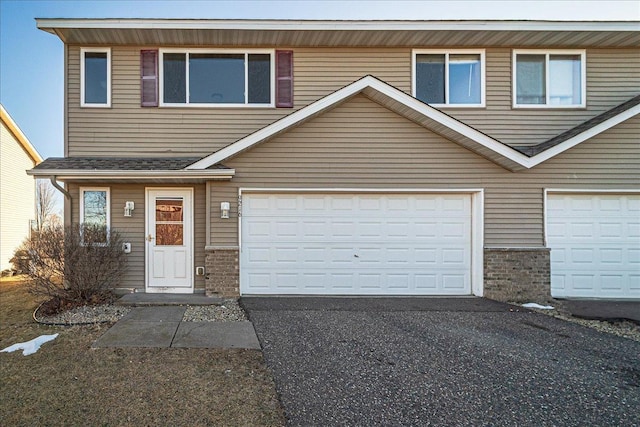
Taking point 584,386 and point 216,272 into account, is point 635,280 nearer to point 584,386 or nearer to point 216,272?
point 584,386

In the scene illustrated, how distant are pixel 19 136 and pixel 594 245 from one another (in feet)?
64.0

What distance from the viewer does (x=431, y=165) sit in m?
7.20

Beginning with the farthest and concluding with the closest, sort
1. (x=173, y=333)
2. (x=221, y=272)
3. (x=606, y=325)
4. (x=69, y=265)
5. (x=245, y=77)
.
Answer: (x=245, y=77) → (x=221, y=272) → (x=69, y=265) → (x=606, y=325) → (x=173, y=333)

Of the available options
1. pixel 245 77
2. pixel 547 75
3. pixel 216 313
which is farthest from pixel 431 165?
pixel 216 313

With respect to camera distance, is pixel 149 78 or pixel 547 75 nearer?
pixel 149 78

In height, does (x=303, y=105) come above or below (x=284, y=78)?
below

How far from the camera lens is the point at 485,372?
3777 millimetres

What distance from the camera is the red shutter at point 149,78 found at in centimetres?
767

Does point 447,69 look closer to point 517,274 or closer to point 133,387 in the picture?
point 517,274

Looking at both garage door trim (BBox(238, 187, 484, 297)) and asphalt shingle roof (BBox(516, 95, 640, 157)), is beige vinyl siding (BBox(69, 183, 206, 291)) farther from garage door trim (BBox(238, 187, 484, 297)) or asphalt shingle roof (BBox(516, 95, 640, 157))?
asphalt shingle roof (BBox(516, 95, 640, 157))

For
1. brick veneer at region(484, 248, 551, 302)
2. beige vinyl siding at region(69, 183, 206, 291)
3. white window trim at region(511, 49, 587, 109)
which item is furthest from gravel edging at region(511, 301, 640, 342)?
beige vinyl siding at region(69, 183, 206, 291)

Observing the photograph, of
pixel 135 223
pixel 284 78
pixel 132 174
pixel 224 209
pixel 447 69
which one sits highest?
pixel 447 69

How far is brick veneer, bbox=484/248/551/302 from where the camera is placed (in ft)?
23.1

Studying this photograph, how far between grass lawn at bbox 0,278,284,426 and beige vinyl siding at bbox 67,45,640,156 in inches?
184
